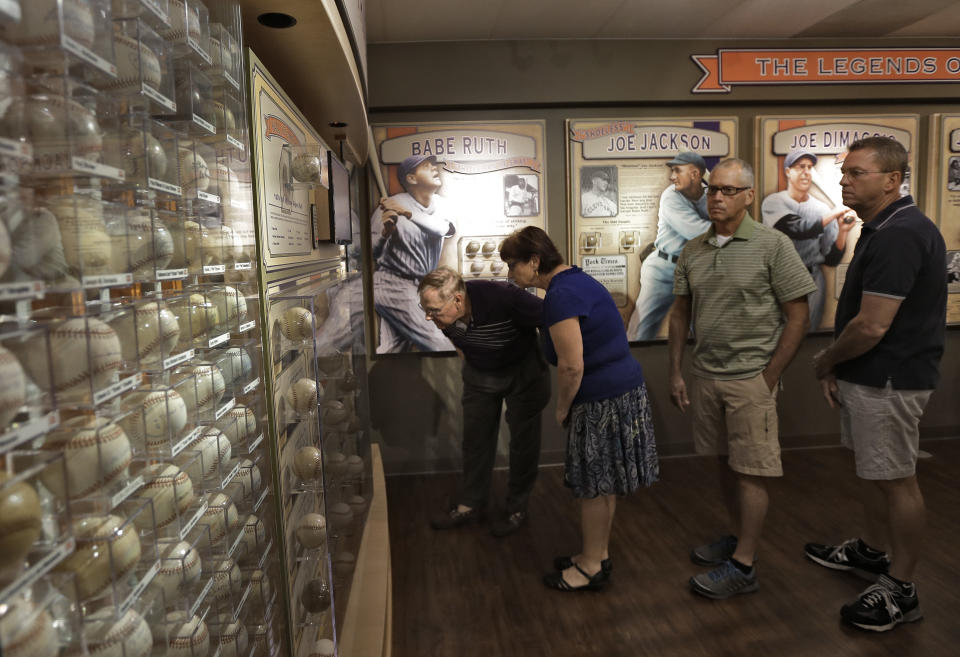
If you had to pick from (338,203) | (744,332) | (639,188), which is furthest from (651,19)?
(338,203)

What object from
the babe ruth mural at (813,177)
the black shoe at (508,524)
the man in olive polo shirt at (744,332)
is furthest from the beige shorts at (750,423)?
the babe ruth mural at (813,177)

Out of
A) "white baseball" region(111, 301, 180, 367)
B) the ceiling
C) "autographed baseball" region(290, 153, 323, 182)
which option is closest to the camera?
"white baseball" region(111, 301, 180, 367)

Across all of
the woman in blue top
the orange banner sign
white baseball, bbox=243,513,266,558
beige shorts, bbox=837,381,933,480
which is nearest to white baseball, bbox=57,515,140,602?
white baseball, bbox=243,513,266,558

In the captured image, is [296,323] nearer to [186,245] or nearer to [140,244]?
[186,245]

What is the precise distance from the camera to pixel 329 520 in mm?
1482

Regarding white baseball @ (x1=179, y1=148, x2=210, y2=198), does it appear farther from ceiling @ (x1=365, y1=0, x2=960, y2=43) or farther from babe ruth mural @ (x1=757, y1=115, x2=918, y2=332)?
babe ruth mural @ (x1=757, y1=115, x2=918, y2=332)

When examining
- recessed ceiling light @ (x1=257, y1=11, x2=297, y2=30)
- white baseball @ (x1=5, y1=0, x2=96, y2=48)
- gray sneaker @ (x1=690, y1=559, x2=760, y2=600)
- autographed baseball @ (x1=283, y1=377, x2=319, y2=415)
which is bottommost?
gray sneaker @ (x1=690, y1=559, x2=760, y2=600)

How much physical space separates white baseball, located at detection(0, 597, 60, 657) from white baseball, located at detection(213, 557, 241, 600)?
1.36ft

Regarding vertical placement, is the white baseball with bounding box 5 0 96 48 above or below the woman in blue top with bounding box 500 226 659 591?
above

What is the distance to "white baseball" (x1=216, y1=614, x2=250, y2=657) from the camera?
39.5 inches

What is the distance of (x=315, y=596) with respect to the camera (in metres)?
1.42

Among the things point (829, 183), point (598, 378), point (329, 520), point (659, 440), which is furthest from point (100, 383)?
point (829, 183)

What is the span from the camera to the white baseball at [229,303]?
1.03 metres

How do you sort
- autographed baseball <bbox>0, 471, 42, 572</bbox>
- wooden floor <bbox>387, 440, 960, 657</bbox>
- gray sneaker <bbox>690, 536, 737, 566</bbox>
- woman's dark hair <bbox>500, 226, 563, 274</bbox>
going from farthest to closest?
gray sneaker <bbox>690, 536, 737, 566</bbox> < woman's dark hair <bbox>500, 226, 563, 274</bbox> < wooden floor <bbox>387, 440, 960, 657</bbox> < autographed baseball <bbox>0, 471, 42, 572</bbox>
